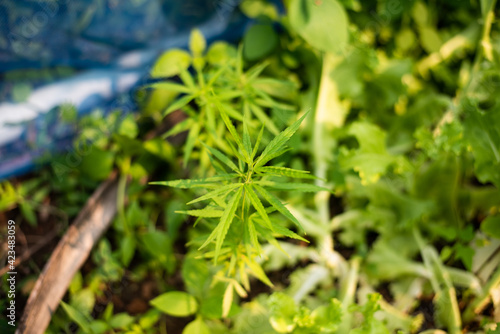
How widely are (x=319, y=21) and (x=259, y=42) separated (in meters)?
0.27

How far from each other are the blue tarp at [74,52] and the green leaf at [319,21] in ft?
2.05

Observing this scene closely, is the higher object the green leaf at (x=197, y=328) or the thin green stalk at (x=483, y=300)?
the thin green stalk at (x=483, y=300)

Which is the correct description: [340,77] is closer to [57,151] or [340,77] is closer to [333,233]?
[333,233]

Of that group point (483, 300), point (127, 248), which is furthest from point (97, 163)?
point (483, 300)

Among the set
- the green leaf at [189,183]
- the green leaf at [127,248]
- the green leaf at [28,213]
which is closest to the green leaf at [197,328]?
the green leaf at [127,248]

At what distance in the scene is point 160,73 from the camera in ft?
4.97

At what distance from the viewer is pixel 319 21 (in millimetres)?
1473

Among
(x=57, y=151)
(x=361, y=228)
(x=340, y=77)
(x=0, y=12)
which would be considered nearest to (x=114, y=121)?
(x=57, y=151)

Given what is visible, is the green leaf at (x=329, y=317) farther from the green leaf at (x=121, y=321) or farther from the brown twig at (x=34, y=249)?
the brown twig at (x=34, y=249)

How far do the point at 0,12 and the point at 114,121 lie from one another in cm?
73

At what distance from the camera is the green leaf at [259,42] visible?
1.60 m

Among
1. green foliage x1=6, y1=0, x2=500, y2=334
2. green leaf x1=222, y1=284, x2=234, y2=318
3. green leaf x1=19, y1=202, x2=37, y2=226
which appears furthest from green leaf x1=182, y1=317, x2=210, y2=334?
green leaf x1=19, y1=202, x2=37, y2=226

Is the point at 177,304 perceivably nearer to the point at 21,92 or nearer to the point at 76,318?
the point at 76,318

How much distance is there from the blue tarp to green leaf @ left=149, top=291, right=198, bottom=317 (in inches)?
37.8
